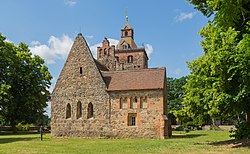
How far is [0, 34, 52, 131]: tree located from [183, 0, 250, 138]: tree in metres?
30.3

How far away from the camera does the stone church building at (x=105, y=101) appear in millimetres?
29516

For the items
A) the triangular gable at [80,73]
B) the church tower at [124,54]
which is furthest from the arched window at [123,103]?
the church tower at [124,54]

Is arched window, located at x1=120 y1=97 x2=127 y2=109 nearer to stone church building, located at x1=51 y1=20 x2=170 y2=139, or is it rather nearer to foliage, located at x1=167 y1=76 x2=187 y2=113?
stone church building, located at x1=51 y1=20 x2=170 y2=139

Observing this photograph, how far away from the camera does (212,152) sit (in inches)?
606

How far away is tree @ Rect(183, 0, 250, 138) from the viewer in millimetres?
15383

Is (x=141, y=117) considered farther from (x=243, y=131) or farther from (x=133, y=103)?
(x=243, y=131)

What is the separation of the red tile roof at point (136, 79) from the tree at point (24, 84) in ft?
55.1

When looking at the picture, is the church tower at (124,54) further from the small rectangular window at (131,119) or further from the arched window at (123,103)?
the small rectangular window at (131,119)

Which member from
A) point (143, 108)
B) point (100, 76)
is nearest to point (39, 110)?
point (100, 76)

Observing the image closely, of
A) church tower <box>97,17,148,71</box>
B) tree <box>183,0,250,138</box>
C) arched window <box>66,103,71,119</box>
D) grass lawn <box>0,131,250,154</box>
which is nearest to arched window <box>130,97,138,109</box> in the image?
grass lawn <box>0,131,250,154</box>

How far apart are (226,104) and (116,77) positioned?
1750cm

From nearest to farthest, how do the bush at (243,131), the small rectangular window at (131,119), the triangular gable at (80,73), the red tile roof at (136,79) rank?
the bush at (243,131)
the red tile roof at (136,79)
the small rectangular window at (131,119)
the triangular gable at (80,73)

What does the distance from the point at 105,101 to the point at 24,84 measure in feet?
65.4

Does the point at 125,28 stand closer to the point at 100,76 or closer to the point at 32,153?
the point at 100,76
